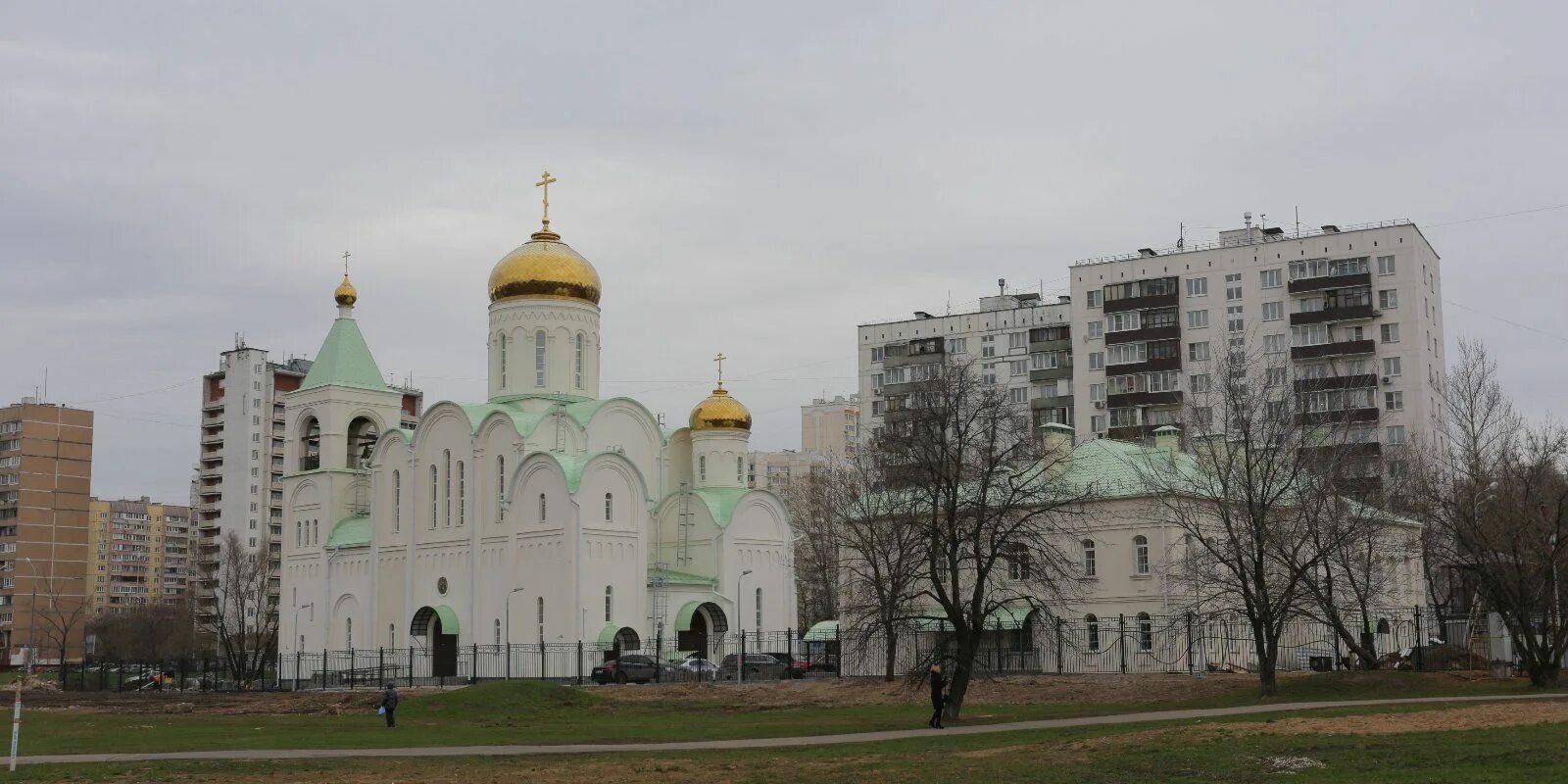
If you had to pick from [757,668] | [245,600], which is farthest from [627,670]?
[245,600]

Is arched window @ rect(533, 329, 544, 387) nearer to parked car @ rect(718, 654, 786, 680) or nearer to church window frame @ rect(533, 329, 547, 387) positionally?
church window frame @ rect(533, 329, 547, 387)

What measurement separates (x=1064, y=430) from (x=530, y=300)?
67.5 feet

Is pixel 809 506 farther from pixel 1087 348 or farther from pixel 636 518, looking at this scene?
pixel 636 518

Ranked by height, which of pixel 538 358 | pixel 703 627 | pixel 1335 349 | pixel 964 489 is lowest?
pixel 703 627

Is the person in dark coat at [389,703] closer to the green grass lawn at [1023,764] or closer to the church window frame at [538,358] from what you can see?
the green grass lawn at [1023,764]

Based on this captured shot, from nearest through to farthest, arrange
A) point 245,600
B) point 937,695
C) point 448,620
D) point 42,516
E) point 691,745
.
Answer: point 691,745 < point 937,695 < point 448,620 < point 245,600 < point 42,516

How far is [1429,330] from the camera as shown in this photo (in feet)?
242

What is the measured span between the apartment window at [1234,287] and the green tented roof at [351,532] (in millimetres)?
41091

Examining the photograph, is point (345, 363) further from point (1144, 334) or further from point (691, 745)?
point (691, 745)

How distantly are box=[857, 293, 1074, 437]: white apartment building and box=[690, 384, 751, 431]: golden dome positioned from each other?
826 inches

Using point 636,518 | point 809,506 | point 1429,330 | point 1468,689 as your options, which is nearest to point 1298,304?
point 1429,330

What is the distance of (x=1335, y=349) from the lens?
7344cm

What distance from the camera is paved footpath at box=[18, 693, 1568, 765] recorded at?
22.9 m

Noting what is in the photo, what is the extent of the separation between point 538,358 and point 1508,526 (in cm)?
3455
